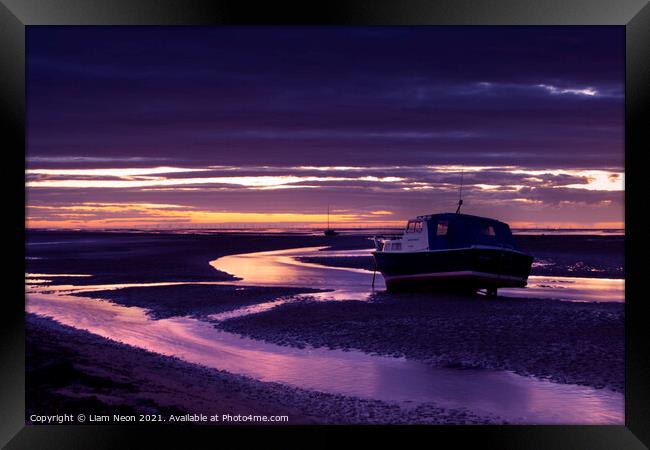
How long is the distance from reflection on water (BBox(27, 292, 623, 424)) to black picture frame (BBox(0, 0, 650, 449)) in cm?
200

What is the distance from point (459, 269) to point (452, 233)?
185cm

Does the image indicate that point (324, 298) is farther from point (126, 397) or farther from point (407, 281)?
point (126, 397)

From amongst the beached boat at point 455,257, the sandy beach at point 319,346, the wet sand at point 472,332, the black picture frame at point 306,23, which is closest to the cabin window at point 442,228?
the beached boat at point 455,257

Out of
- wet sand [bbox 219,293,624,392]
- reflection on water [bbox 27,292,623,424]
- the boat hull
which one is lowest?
reflection on water [bbox 27,292,623,424]

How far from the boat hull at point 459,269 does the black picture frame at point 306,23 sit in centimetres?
1577

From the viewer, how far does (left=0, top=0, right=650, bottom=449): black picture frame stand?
827 cm

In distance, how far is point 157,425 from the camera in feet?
27.2

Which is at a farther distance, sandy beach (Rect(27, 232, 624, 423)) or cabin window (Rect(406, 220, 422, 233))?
cabin window (Rect(406, 220, 422, 233))

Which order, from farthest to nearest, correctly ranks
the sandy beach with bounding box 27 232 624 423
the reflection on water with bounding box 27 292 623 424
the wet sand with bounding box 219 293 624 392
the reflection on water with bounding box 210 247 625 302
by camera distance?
the reflection on water with bounding box 210 247 625 302, the wet sand with bounding box 219 293 624 392, the reflection on water with bounding box 27 292 623 424, the sandy beach with bounding box 27 232 624 423

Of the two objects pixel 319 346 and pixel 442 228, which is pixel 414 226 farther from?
pixel 319 346

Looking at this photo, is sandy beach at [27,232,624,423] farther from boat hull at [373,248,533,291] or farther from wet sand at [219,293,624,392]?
boat hull at [373,248,533,291]

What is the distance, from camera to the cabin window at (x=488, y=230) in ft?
86.2

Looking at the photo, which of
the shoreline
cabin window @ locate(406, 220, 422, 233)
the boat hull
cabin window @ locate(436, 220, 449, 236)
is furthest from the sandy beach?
cabin window @ locate(406, 220, 422, 233)
